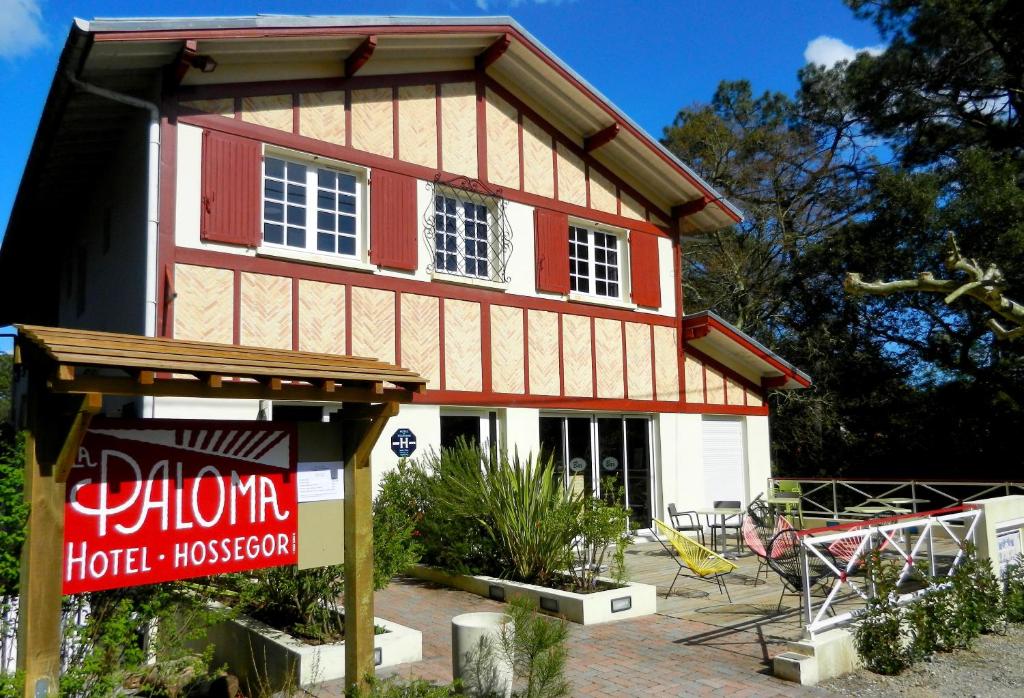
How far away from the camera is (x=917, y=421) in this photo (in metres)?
20.7

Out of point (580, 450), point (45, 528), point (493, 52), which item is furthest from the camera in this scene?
point (580, 450)

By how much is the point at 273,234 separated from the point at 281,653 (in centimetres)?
587

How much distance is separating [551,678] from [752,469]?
11.6 m

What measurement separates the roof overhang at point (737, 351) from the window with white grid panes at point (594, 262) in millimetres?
1552

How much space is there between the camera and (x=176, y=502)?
441 centimetres

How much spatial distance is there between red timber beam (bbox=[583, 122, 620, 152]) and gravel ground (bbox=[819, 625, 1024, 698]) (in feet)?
→ 30.0

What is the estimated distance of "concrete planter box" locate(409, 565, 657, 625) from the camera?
7734 millimetres

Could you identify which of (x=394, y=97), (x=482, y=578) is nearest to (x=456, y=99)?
(x=394, y=97)

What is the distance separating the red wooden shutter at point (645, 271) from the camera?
14.3 m

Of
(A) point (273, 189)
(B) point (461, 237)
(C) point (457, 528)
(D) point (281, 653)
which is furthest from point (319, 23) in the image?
(D) point (281, 653)

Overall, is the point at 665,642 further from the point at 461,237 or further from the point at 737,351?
the point at 737,351

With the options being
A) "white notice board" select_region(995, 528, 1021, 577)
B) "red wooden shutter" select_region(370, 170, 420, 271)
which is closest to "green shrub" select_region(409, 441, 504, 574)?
"red wooden shutter" select_region(370, 170, 420, 271)

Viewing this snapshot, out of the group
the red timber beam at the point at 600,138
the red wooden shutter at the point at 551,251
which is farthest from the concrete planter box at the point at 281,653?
the red timber beam at the point at 600,138

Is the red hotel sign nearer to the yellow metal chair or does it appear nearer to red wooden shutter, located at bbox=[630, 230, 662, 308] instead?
the yellow metal chair
